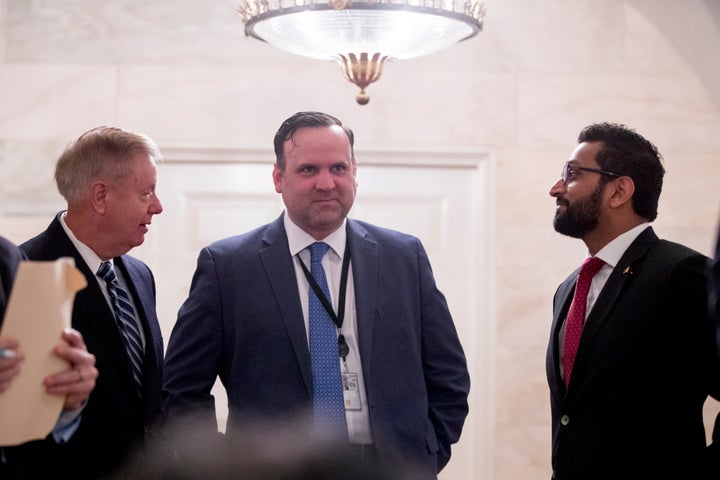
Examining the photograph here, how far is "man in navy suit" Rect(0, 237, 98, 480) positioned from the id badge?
0.82 m

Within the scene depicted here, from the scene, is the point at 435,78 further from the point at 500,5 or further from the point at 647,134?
the point at 647,134

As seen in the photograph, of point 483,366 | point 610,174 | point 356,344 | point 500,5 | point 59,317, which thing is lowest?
point 483,366

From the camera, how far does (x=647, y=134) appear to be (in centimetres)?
488

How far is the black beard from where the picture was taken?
2824 mm

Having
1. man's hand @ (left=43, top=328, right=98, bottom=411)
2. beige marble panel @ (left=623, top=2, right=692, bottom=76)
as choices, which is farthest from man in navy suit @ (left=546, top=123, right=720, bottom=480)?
beige marble panel @ (left=623, top=2, right=692, bottom=76)

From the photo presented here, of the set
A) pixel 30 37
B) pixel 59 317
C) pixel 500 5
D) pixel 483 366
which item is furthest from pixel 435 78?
pixel 59 317

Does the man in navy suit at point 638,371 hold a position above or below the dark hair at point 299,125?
below

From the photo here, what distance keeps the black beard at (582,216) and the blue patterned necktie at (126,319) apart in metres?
1.26

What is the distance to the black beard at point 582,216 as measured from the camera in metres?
2.82

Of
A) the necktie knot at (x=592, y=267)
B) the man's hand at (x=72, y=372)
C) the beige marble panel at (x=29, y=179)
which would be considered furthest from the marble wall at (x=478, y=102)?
the man's hand at (x=72, y=372)

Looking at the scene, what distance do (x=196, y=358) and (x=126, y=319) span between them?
22cm

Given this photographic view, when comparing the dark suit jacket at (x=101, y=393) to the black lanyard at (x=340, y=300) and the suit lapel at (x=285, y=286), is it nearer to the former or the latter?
the suit lapel at (x=285, y=286)

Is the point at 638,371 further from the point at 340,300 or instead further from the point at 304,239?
the point at 304,239

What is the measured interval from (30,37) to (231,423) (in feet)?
9.66
